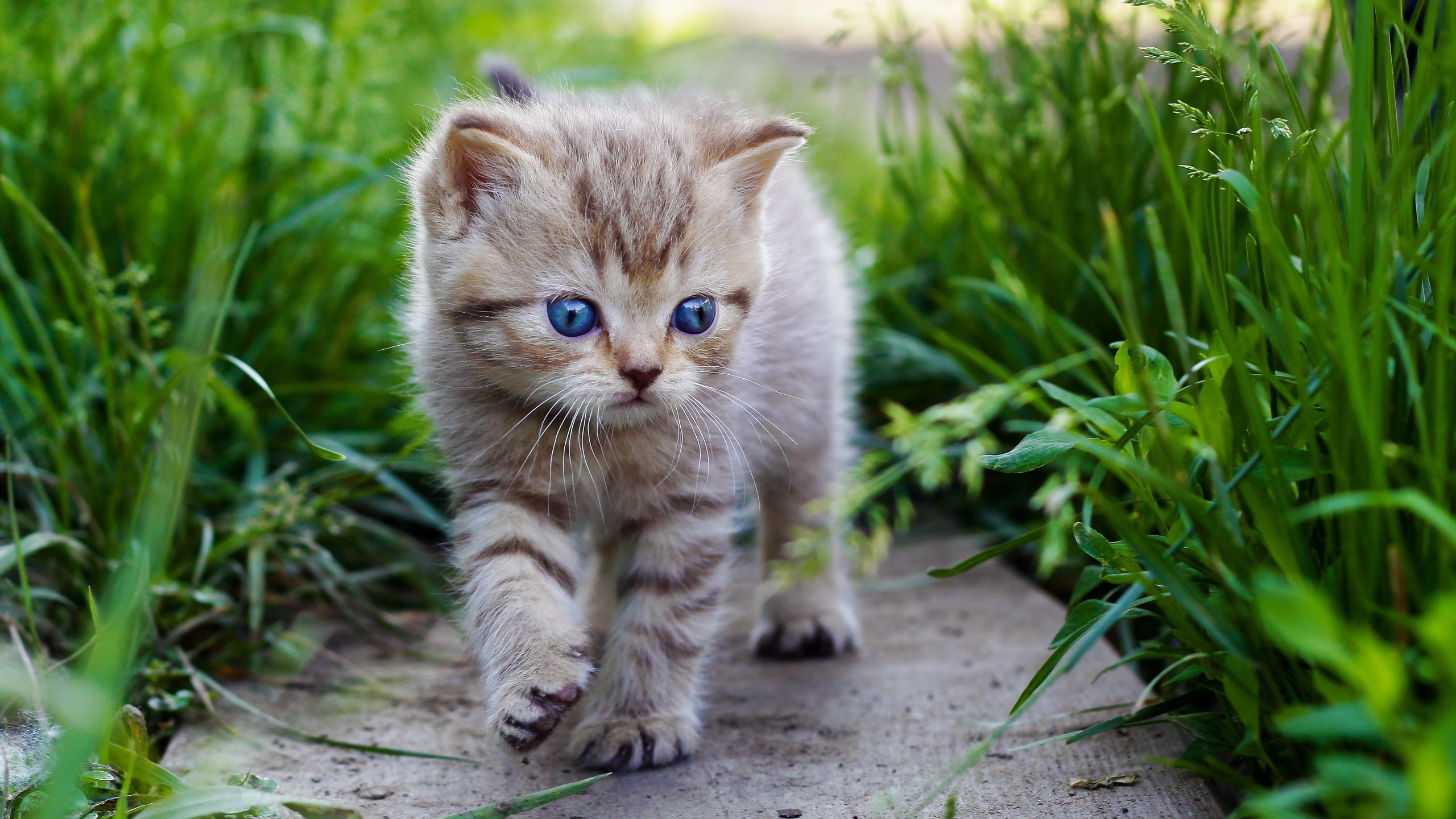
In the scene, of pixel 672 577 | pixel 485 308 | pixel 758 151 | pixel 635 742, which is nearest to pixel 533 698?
pixel 635 742

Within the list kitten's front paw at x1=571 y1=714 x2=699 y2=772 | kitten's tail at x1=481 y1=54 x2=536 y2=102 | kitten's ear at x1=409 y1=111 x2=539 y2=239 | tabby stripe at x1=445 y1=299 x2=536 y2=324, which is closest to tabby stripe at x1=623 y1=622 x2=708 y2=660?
kitten's front paw at x1=571 y1=714 x2=699 y2=772

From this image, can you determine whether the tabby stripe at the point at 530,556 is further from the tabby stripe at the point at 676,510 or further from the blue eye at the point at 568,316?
the blue eye at the point at 568,316

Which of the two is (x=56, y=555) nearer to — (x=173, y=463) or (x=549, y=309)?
(x=173, y=463)

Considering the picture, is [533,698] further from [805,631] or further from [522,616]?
[805,631]

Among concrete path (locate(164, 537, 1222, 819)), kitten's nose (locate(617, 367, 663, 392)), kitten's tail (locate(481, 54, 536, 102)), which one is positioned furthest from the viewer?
kitten's tail (locate(481, 54, 536, 102))

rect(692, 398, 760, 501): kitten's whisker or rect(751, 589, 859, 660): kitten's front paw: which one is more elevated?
rect(692, 398, 760, 501): kitten's whisker

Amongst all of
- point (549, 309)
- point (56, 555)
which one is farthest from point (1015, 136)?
→ point (56, 555)

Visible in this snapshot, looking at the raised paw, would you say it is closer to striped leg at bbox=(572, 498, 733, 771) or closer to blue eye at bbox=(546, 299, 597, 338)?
striped leg at bbox=(572, 498, 733, 771)

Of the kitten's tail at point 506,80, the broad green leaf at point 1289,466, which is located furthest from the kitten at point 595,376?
the broad green leaf at point 1289,466

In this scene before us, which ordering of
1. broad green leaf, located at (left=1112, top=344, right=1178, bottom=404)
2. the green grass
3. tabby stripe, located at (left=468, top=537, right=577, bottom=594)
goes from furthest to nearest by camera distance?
tabby stripe, located at (left=468, top=537, right=577, bottom=594), broad green leaf, located at (left=1112, top=344, right=1178, bottom=404), the green grass
